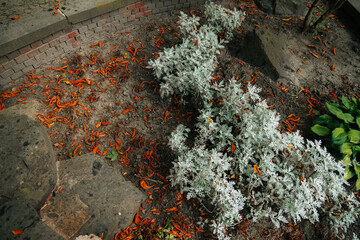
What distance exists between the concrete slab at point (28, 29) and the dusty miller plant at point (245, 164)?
1512mm

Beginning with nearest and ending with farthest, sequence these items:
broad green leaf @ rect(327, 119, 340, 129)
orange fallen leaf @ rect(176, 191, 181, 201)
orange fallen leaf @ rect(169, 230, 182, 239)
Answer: orange fallen leaf @ rect(169, 230, 182, 239) → orange fallen leaf @ rect(176, 191, 181, 201) → broad green leaf @ rect(327, 119, 340, 129)

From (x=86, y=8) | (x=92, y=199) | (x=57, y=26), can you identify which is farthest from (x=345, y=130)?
(x=57, y=26)

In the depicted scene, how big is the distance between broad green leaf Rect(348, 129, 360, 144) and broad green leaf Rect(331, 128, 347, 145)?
61 mm

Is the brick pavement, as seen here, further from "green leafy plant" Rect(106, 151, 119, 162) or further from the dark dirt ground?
"green leafy plant" Rect(106, 151, 119, 162)

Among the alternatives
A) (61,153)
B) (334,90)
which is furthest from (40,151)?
(334,90)

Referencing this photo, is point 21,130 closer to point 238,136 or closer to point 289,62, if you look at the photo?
point 238,136

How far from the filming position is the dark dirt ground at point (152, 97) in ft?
9.18

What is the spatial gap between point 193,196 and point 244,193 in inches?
26.0

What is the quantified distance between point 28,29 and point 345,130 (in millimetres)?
4560

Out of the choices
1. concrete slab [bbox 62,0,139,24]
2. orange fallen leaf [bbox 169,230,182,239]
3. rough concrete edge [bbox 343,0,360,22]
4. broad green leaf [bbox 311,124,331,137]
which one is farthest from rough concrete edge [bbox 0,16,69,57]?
rough concrete edge [bbox 343,0,360,22]

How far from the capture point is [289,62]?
160 inches

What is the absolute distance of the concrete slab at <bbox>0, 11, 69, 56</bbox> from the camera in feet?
9.95

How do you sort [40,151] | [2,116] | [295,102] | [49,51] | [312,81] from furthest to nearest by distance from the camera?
[312,81] < [295,102] < [49,51] < [2,116] < [40,151]

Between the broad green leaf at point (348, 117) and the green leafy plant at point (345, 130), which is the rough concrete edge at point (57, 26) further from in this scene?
the broad green leaf at point (348, 117)
